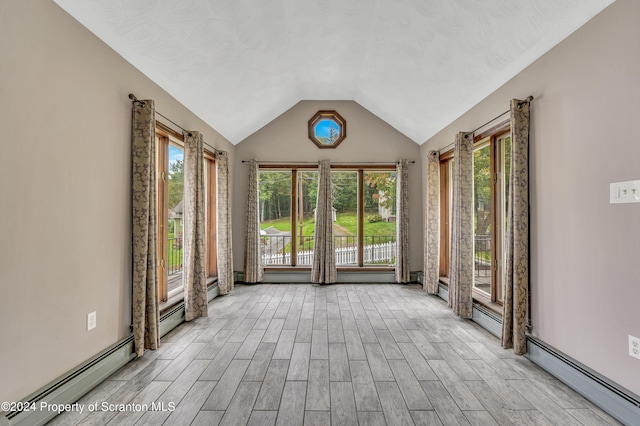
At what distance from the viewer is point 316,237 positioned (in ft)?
17.9

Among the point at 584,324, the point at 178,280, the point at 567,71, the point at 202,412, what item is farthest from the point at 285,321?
the point at 567,71

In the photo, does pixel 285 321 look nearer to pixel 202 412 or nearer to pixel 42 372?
pixel 202 412

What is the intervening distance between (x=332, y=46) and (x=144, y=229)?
3193mm

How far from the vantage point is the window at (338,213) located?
18.9 feet

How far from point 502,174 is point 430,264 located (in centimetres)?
195

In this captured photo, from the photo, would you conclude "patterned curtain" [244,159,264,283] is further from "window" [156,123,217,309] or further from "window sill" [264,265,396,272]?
"window" [156,123,217,309]

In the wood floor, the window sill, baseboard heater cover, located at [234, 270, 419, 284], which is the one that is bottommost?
the wood floor

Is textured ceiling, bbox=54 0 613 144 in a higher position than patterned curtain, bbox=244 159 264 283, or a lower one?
higher

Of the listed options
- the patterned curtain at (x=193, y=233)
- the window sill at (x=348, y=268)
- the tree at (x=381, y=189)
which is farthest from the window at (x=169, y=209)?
the tree at (x=381, y=189)

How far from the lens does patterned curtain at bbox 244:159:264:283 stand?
5437 mm

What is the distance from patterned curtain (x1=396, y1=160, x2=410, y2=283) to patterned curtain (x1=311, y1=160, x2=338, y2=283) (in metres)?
1.21

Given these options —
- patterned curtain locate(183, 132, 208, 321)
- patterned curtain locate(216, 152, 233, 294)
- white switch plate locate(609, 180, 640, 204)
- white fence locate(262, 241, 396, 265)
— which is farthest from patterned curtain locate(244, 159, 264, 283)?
white switch plate locate(609, 180, 640, 204)

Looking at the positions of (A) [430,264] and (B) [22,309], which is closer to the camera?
(B) [22,309]

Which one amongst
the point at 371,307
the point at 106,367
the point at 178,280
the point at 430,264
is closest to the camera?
the point at 106,367
